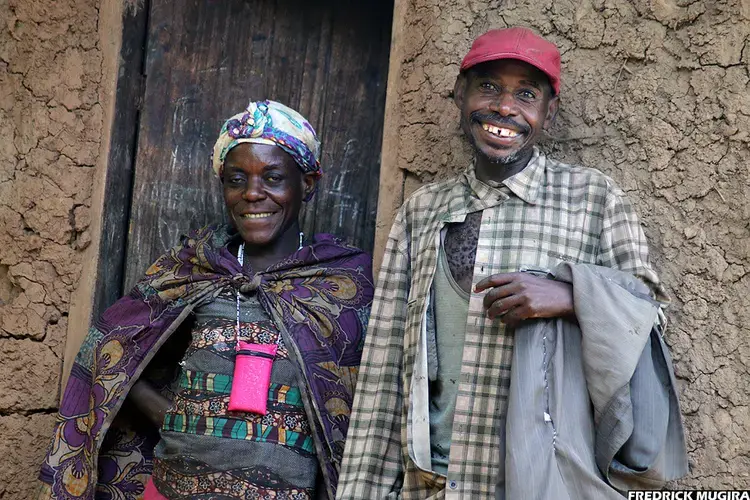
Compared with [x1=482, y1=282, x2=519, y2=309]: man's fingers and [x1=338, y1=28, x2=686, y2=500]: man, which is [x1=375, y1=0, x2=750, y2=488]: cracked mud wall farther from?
[x1=482, y1=282, x2=519, y2=309]: man's fingers

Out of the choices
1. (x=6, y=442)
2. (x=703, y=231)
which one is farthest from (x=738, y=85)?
(x=6, y=442)

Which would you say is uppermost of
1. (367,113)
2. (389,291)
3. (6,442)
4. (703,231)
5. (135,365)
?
(367,113)

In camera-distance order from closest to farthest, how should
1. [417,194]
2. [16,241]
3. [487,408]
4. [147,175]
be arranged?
[487,408], [417,194], [16,241], [147,175]

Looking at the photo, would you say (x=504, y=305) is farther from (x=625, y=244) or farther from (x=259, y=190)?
(x=259, y=190)

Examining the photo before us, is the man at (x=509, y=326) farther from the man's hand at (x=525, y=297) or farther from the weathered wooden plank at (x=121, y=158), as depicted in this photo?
the weathered wooden plank at (x=121, y=158)

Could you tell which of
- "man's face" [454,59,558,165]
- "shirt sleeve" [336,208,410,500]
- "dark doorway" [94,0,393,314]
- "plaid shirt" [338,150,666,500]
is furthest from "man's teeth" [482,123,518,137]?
"dark doorway" [94,0,393,314]

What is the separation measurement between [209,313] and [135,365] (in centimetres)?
28

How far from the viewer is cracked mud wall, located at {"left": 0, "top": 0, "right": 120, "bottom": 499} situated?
3.63m

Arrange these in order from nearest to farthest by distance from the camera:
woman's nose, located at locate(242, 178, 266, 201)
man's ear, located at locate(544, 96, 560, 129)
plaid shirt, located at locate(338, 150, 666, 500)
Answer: plaid shirt, located at locate(338, 150, 666, 500)
man's ear, located at locate(544, 96, 560, 129)
woman's nose, located at locate(242, 178, 266, 201)

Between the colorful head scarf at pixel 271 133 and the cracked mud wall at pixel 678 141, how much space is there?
0.35 metres

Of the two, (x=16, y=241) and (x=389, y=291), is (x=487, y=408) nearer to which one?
(x=389, y=291)

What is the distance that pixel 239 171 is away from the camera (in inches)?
134

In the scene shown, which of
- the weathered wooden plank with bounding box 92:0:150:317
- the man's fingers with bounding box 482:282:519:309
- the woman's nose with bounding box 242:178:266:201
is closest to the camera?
the man's fingers with bounding box 482:282:519:309

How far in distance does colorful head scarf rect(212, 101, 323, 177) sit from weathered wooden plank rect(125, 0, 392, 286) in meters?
0.51
